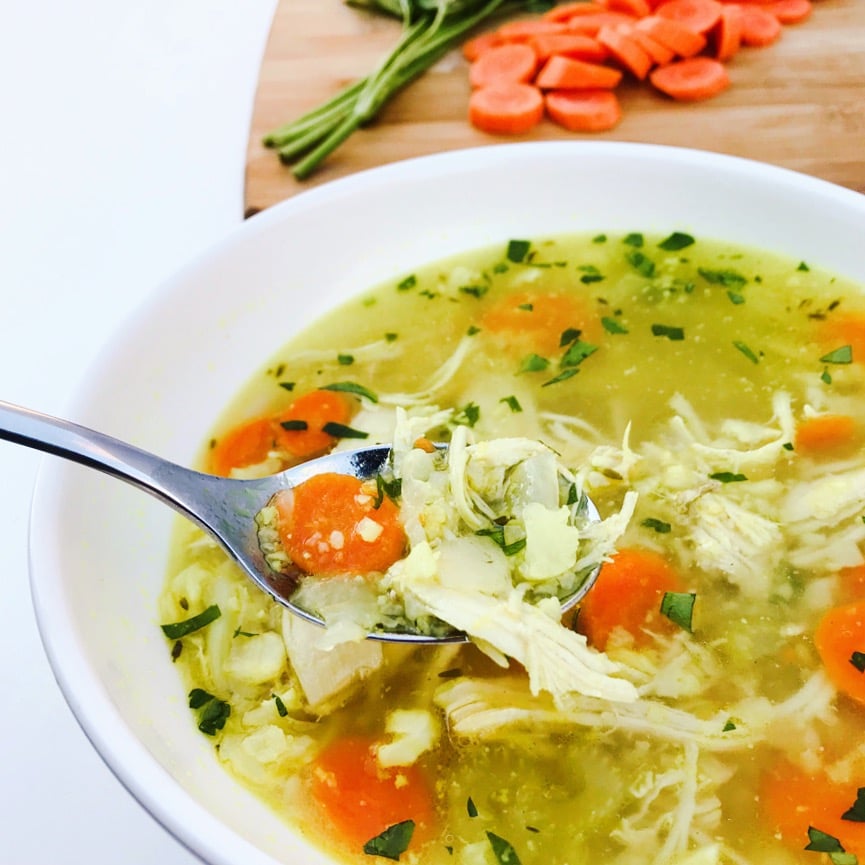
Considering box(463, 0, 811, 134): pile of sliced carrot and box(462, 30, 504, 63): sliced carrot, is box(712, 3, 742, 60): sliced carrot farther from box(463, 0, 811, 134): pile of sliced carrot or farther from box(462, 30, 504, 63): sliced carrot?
box(462, 30, 504, 63): sliced carrot

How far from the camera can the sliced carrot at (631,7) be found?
3662 mm

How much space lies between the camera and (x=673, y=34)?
11.2ft

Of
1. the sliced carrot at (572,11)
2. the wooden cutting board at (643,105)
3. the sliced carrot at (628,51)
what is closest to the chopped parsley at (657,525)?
the wooden cutting board at (643,105)

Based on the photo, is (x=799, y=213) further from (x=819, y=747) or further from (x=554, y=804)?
(x=554, y=804)

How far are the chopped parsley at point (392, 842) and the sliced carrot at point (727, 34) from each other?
10.1 feet

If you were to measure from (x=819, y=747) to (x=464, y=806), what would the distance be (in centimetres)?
64

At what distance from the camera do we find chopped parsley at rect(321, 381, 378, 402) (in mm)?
2246

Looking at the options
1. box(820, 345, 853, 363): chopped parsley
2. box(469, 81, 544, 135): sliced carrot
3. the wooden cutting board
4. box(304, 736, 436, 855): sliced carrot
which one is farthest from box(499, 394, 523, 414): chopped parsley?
box(469, 81, 544, 135): sliced carrot

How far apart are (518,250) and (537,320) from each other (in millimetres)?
296

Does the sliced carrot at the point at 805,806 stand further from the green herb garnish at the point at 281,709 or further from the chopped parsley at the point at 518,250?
the chopped parsley at the point at 518,250

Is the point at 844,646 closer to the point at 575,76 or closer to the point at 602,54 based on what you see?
the point at 575,76

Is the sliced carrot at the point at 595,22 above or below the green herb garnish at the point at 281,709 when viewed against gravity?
above

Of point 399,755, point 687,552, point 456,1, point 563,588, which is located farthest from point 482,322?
point 456,1

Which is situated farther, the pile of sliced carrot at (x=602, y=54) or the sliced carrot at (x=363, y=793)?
the pile of sliced carrot at (x=602, y=54)
